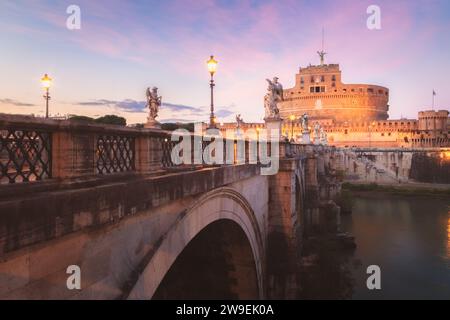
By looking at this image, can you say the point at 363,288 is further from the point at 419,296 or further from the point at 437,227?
the point at 437,227

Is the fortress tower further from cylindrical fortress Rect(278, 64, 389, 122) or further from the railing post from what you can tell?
the railing post

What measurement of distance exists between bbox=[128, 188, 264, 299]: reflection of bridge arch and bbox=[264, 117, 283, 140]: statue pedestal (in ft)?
16.9

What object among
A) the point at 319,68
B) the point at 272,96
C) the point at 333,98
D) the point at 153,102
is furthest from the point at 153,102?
the point at 319,68

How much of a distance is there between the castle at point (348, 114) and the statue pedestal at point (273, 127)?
66.8 metres

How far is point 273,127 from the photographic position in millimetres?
16219

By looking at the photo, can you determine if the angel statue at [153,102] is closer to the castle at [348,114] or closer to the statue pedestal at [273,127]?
the statue pedestal at [273,127]

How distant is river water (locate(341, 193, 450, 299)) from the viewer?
18.9m

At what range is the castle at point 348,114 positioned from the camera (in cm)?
8181

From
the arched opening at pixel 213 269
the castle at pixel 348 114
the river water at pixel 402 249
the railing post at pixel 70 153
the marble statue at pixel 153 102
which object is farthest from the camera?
the castle at pixel 348 114

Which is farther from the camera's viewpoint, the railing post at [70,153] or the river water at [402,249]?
the river water at [402,249]

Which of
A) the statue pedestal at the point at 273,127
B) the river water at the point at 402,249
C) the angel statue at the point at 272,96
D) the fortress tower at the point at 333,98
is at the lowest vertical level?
the river water at the point at 402,249

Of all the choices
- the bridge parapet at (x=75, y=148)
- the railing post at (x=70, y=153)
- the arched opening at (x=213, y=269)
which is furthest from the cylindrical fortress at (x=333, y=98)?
the railing post at (x=70, y=153)

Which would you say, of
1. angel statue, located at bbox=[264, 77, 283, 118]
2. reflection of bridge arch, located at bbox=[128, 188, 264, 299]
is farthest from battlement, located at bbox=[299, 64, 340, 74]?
reflection of bridge arch, located at bbox=[128, 188, 264, 299]

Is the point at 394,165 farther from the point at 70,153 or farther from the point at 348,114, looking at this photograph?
the point at 70,153
